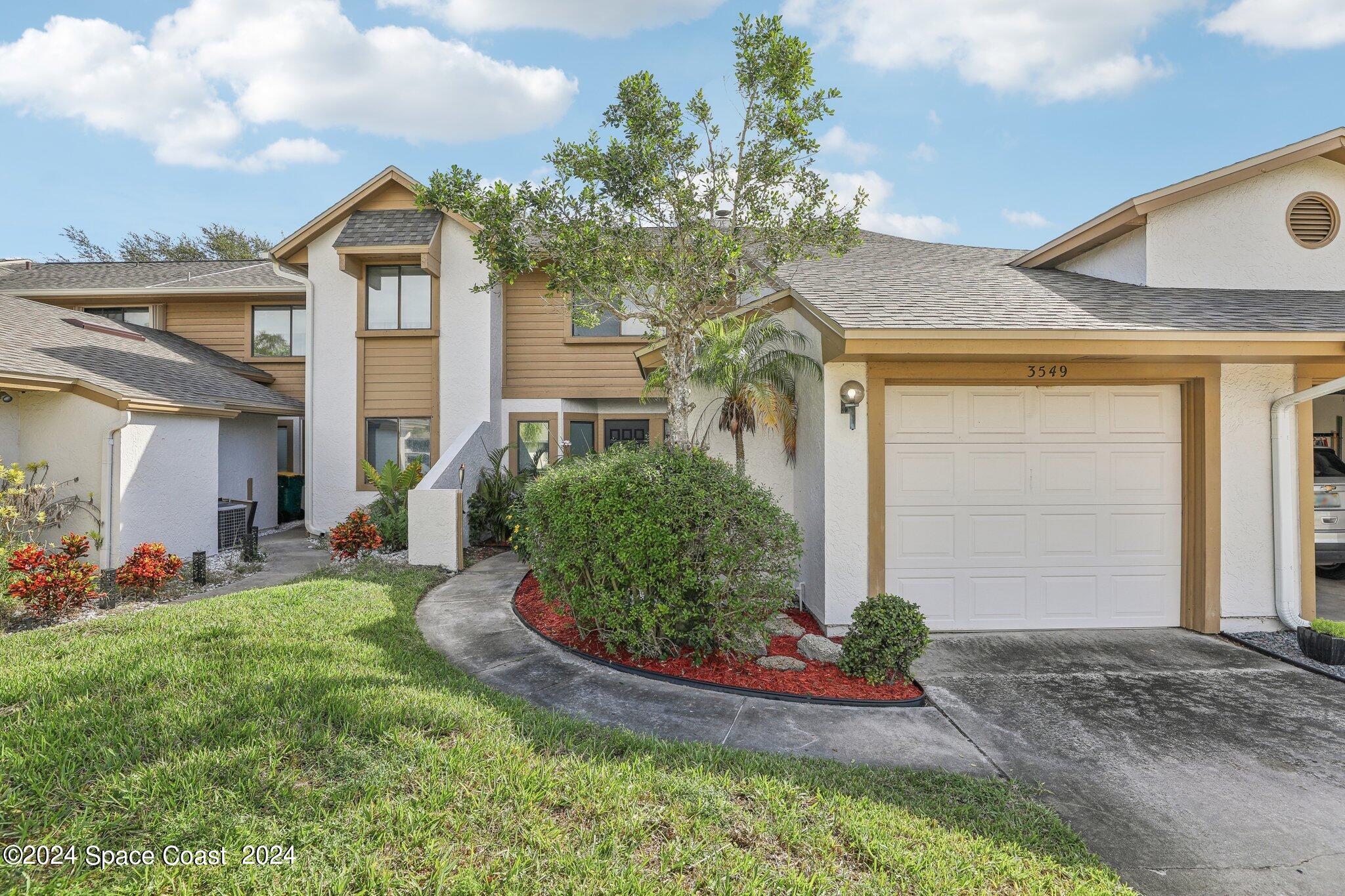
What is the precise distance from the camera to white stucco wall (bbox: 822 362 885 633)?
620 centimetres

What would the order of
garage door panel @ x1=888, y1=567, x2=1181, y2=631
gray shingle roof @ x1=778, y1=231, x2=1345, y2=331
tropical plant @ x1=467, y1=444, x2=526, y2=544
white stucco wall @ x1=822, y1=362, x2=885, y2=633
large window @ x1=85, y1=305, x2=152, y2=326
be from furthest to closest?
large window @ x1=85, y1=305, x2=152, y2=326
tropical plant @ x1=467, y1=444, x2=526, y2=544
garage door panel @ x1=888, y1=567, x2=1181, y2=631
white stucco wall @ x1=822, y1=362, x2=885, y2=633
gray shingle roof @ x1=778, y1=231, x2=1345, y2=331

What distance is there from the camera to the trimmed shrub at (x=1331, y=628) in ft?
18.4

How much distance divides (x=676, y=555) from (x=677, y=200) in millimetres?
3713

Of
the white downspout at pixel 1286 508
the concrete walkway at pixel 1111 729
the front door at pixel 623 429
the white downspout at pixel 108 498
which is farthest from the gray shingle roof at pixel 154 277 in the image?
the white downspout at pixel 1286 508

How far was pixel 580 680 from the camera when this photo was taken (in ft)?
16.3

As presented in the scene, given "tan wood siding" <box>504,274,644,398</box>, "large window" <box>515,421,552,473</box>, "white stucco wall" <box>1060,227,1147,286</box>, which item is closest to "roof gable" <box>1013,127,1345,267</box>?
"white stucco wall" <box>1060,227,1147,286</box>

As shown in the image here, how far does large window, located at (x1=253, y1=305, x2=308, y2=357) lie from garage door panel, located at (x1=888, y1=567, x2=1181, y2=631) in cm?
1446

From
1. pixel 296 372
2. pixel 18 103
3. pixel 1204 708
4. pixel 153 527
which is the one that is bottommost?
pixel 1204 708

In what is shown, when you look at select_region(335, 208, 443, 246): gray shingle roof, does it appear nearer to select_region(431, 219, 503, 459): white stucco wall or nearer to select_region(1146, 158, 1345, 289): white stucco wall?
select_region(431, 219, 503, 459): white stucco wall

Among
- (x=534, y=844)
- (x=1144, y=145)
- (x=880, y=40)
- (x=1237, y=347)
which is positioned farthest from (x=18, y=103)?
(x=1144, y=145)

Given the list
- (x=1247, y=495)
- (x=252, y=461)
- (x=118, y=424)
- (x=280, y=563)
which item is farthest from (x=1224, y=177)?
(x=252, y=461)

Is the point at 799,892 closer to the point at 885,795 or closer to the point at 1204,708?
the point at 885,795

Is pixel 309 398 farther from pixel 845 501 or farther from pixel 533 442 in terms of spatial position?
pixel 845 501

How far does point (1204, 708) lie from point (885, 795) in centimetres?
333
